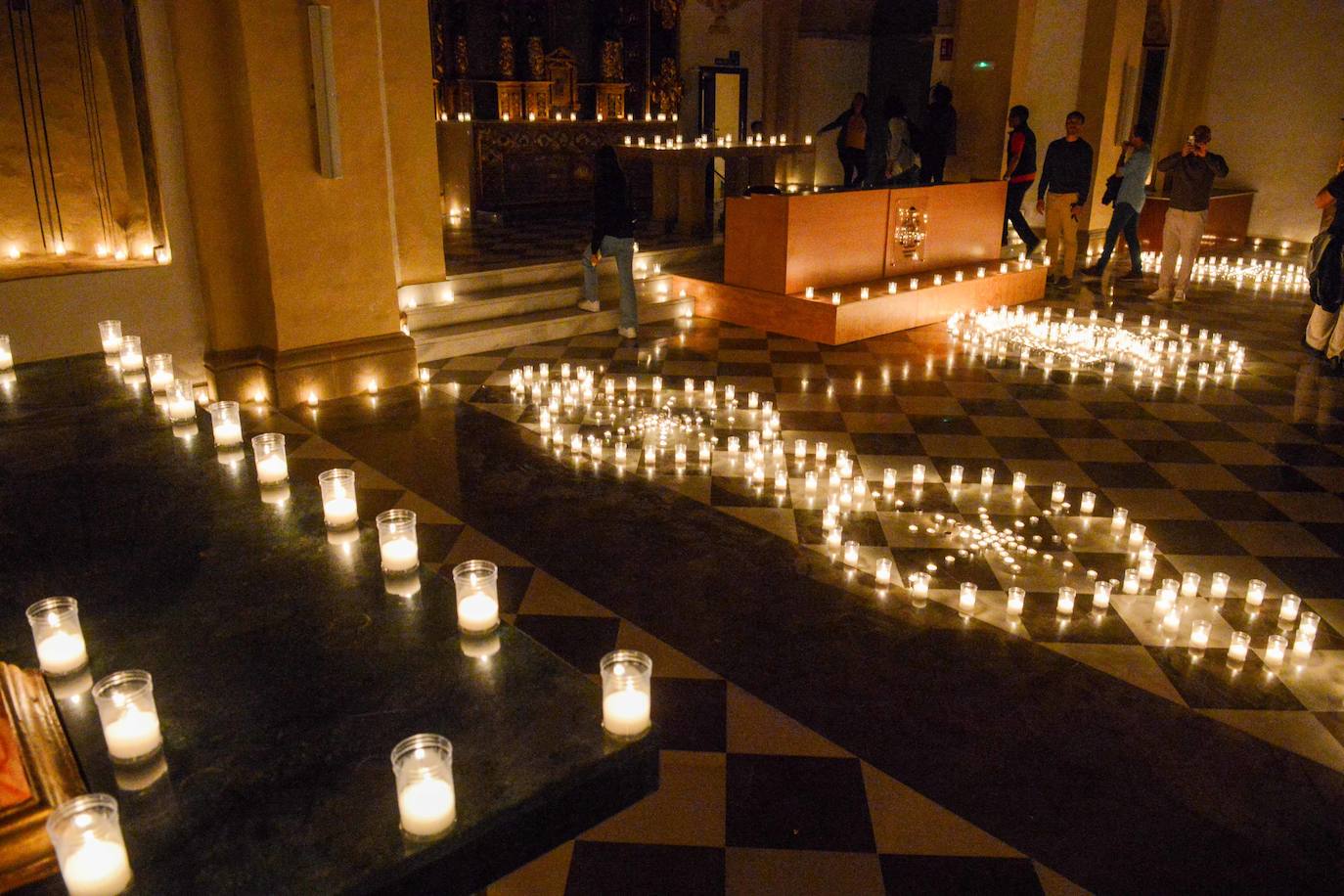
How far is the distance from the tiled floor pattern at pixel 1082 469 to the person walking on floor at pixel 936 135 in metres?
3.68

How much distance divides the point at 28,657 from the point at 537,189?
11.0m

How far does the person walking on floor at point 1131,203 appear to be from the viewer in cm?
981

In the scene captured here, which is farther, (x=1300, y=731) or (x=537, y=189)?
(x=537, y=189)

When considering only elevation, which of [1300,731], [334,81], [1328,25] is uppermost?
[1328,25]

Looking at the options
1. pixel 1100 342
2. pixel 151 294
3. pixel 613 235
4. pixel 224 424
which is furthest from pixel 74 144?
pixel 1100 342

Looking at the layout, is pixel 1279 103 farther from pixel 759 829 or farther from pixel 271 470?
pixel 271 470

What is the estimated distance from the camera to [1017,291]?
959 cm

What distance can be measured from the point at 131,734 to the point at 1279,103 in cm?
1626

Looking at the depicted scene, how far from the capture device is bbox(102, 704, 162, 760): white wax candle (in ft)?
5.36

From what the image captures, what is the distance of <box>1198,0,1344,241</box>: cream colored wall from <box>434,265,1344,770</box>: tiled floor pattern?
6.63 metres

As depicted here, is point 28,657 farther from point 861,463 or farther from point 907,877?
point 861,463

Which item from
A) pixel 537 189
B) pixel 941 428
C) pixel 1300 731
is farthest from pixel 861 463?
pixel 537 189

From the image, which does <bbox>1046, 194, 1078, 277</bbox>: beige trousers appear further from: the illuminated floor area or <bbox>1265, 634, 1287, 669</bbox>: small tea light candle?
<bbox>1265, 634, 1287, 669</bbox>: small tea light candle

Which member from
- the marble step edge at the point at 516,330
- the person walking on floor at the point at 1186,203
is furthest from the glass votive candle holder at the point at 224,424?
the person walking on floor at the point at 1186,203
